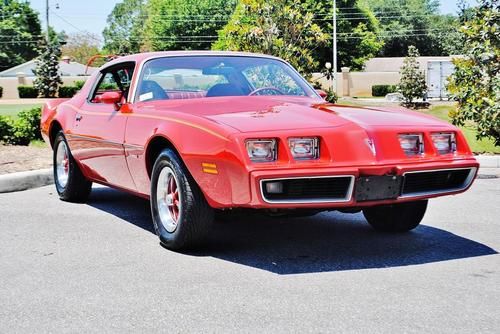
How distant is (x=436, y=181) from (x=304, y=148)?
109 centimetres

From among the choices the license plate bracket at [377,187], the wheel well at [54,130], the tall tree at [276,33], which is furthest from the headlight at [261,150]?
the tall tree at [276,33]

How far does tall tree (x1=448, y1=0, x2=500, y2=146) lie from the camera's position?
42.2 feet

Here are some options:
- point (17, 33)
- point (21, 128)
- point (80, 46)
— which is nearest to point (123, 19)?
point (80, 46)

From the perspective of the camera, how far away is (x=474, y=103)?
12945mm

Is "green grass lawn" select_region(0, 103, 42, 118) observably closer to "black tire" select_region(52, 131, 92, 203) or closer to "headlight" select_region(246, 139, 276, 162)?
"black tire" select_region(52, 131, 92, 203)

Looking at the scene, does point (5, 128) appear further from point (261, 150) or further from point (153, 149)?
point (261, 150)

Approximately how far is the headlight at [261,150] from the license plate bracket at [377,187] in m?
0.59

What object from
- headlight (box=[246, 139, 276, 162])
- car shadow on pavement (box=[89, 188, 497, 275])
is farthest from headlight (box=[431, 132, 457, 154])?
headlight (box=[246, 139, 276, 162])

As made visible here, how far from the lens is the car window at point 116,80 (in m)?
7.04

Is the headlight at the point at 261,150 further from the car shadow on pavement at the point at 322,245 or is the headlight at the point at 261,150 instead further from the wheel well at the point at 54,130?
the wheel well at the point at 54,130

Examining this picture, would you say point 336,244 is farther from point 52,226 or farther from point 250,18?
point 250,18

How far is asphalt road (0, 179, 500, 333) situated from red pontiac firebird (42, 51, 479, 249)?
0.37m

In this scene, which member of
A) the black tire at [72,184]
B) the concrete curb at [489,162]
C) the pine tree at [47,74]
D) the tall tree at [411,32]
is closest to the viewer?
the black tire at [72,184]

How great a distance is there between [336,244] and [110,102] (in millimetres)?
2322
